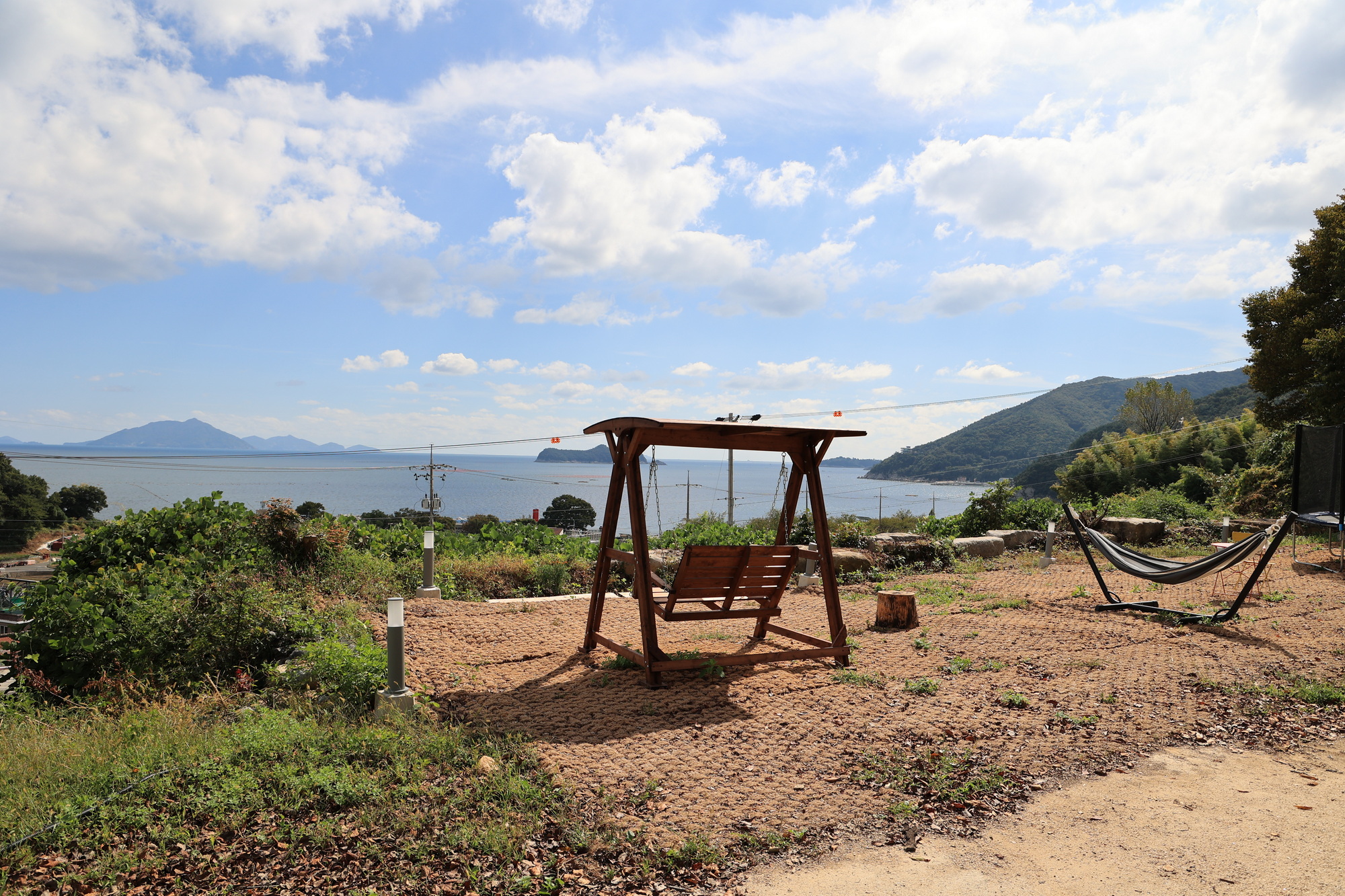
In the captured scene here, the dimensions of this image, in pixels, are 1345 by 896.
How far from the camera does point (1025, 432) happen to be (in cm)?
5478

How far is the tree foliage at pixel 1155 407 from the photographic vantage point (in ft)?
127

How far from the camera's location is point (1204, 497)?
19.4 metres

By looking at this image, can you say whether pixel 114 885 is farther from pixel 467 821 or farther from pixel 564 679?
pixel 564 679

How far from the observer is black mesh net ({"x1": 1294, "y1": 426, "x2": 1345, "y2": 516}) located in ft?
28.6

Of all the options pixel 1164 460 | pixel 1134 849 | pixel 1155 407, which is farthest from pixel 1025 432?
pixel 1134 849

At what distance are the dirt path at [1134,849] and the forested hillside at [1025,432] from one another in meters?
46.7

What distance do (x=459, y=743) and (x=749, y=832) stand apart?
159 cm

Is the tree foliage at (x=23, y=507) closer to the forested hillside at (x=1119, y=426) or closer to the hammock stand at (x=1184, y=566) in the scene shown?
the hammock stand at (x=1184, y=566)

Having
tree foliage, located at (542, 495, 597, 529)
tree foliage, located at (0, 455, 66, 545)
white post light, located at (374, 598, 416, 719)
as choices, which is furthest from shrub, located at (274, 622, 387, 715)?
tree foliage, located at (0, 455, 66, 545)

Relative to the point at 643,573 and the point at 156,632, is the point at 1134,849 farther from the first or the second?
the point at 156,632

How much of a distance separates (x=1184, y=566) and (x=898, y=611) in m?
2.86

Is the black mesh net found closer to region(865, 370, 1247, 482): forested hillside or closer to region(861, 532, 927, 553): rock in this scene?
region(861, 532, 927, 553): rock

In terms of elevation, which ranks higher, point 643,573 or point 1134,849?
point 643,573

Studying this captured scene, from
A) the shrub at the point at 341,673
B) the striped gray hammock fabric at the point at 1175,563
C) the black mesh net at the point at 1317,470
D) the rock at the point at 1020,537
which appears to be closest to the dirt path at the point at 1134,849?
the shrub at the point at 341,673
